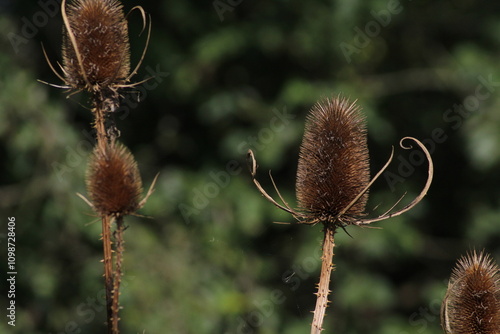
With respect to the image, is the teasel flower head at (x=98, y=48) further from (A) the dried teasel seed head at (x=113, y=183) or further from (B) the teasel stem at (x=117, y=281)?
(B) the teasel stem at (x=117, y=281)

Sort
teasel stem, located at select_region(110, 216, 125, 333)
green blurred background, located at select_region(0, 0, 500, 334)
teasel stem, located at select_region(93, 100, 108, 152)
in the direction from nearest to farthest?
teasel stem, located at select_region(110, 216, 125, 333) → teasel stem, located at select_region(93, 100, 108, 152) → green blurred background, located at select_region(0, 0, 500, 334)

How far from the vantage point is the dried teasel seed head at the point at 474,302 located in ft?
4.07

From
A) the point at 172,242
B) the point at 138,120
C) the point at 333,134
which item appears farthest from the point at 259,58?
the point at 333,134

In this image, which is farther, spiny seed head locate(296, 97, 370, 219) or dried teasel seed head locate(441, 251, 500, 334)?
→ spiny seed head locate(296, 97, 370, 219)

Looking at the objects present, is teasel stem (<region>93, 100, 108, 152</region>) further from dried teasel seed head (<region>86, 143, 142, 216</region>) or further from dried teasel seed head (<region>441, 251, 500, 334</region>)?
dried teasel seed head (<region>441, 251, 500, 334</region>)

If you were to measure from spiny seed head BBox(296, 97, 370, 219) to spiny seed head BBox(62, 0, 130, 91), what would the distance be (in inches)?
15.7

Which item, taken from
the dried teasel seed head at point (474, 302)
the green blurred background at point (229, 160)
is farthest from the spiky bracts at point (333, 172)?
the green blurred background at point (229, 160)

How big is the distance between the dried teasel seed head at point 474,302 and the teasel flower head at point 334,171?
0.17m

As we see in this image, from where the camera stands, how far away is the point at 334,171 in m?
1.37

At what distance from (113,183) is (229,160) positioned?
3.88 meters

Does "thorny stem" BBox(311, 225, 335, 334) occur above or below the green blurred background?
below

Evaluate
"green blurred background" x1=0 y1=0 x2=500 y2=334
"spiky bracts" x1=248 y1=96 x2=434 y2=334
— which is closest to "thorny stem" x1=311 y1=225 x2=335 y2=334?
"spiky bracts" x1=248 y1=96 x2=434 y2=334

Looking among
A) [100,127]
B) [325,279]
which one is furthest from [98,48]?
[325,279]

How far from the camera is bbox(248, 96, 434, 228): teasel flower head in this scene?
137 cm
